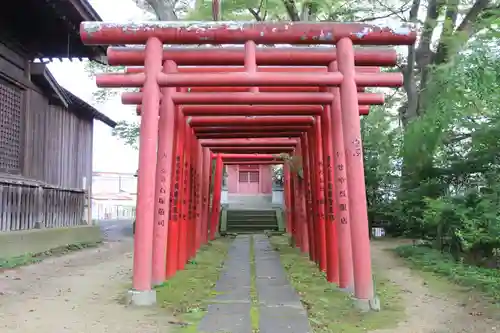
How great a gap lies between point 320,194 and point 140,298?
388 centimetres

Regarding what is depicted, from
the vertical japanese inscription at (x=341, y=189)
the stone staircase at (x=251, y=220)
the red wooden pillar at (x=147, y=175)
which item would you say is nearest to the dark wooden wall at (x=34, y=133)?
the red wooden pillar at (x=147, y=175)

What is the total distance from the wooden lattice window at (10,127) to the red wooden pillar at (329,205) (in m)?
5.92

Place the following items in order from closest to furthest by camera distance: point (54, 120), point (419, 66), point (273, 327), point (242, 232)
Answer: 1. point (273, 327)
2. point (54, 120)
3. point (419, 66)
4. point (242, 232)

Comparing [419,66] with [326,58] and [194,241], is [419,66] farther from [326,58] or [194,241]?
[326,58]

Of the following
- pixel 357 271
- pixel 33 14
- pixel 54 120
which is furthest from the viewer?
pixel 54 120

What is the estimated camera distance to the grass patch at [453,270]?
6.94m

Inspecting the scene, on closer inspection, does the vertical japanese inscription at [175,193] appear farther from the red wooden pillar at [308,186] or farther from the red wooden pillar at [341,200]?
the red wooden pillar at [308,186]

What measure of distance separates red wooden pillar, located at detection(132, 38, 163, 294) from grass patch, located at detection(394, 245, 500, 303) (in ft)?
13.4

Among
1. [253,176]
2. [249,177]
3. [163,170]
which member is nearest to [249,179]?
[249,177]

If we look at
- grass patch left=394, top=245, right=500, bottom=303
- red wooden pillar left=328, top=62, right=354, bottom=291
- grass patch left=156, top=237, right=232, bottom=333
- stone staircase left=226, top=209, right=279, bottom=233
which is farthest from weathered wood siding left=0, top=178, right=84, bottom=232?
stone staircase left=226, top=209, right=279, bottom=233

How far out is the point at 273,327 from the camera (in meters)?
4.94

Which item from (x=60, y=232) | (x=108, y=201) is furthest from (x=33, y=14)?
(x=108, y=201)

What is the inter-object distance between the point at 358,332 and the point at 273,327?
2.73 ft

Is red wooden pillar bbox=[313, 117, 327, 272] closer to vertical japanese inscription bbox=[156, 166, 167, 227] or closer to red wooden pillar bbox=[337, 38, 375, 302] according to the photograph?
red wooden pillar bbox=[337, 38, 375, 302]
